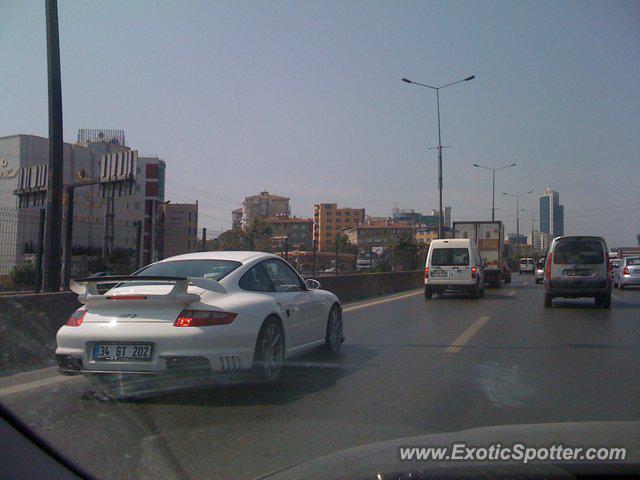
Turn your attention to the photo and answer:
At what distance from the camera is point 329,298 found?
29.2ft

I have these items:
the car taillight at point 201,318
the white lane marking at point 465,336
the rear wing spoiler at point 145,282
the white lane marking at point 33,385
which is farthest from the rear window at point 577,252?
the white lane marking at point 33,385

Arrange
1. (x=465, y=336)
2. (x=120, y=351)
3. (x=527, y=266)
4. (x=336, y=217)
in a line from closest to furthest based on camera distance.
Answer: (x=120, y=351) < (x=465, y=336) < (x=527, y=266) < (x=336, y=217)

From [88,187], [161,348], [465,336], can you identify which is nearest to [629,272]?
[465,336]

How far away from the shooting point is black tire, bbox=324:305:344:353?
8.82 m

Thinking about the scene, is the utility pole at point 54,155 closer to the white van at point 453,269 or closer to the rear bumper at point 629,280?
the white van at point 453,269

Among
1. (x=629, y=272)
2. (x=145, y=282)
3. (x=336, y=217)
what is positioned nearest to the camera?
(x=145, y=282)

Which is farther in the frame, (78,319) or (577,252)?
(577,252)

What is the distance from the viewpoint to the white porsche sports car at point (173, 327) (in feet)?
19.1

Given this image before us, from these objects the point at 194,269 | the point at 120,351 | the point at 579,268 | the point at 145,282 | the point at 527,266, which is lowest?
the point at 527,266

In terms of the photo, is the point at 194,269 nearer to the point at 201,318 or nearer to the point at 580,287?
the point at 201,318

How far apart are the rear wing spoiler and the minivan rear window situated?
16.1 meters

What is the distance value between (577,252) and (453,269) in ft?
17.2

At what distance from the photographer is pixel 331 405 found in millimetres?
5957

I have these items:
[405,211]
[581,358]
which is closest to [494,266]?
[581,358]
